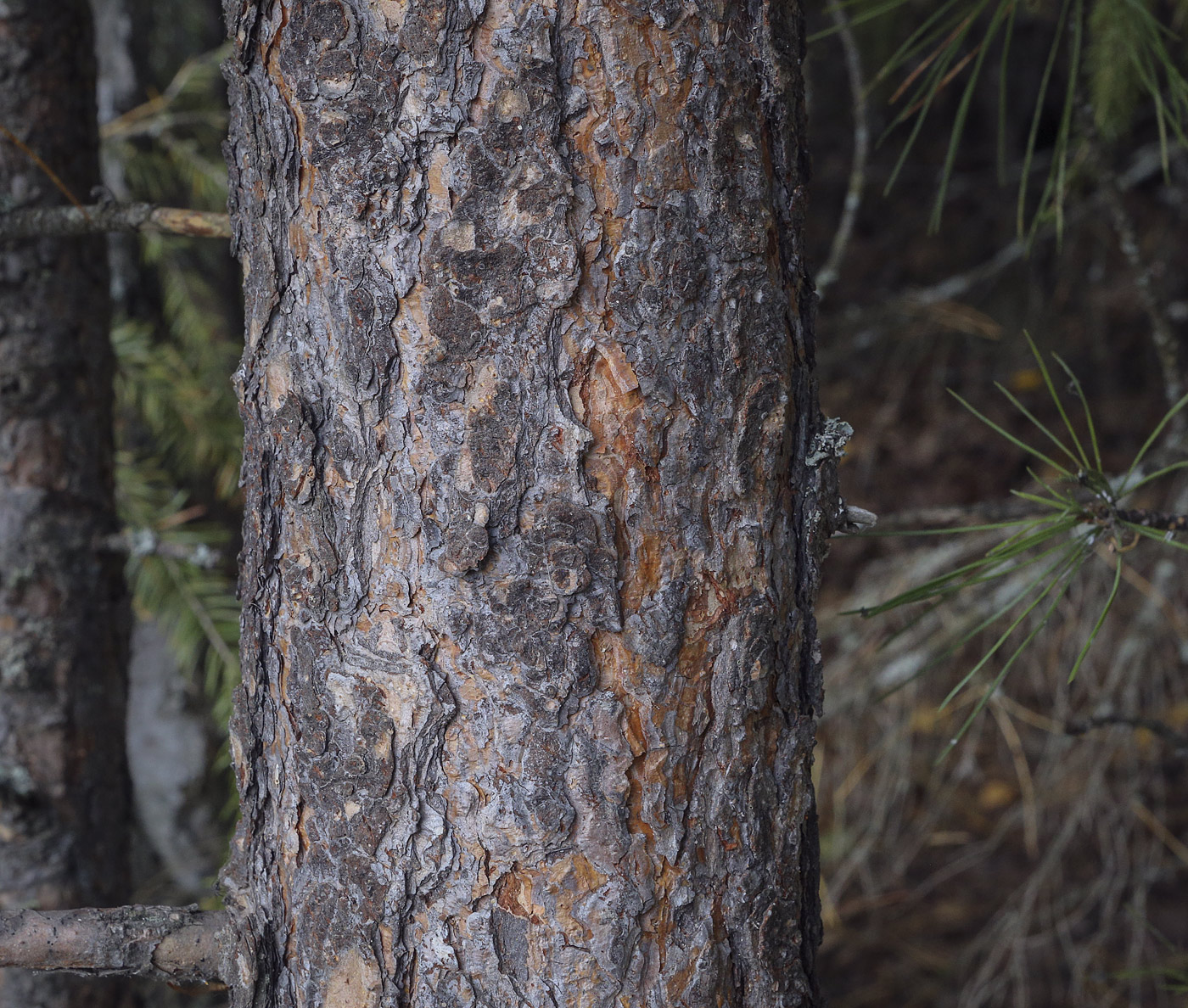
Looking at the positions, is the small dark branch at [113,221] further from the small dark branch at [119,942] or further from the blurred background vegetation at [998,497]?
the blurred background vegetation at [998,497]

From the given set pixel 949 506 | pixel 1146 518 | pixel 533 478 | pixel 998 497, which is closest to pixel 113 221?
pixel 533 478

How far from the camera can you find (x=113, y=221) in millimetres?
854

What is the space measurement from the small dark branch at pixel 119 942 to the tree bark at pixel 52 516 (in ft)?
1.45

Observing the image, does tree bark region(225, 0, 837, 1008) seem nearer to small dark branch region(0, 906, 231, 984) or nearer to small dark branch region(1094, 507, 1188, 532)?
small dark branch region(0, 906, 231, 984)

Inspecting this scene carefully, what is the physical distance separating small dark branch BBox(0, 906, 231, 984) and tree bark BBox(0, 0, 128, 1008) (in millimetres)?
443

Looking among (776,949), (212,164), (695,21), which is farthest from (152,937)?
(212,164)

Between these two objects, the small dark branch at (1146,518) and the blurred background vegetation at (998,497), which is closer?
the small dark branch at (1146,518)

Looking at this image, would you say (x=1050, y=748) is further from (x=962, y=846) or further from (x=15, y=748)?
(x=15, y=748)

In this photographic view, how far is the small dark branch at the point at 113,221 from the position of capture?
0.81 metres

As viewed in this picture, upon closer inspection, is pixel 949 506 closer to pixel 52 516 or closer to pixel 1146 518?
pixel 1146 518

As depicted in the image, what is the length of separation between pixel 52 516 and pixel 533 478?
75 cm

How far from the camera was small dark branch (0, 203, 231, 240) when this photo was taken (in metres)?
0.81

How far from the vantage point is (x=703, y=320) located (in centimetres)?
58

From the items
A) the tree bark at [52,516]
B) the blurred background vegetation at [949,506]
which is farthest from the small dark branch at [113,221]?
the blurred background vegetation at [949,506]
